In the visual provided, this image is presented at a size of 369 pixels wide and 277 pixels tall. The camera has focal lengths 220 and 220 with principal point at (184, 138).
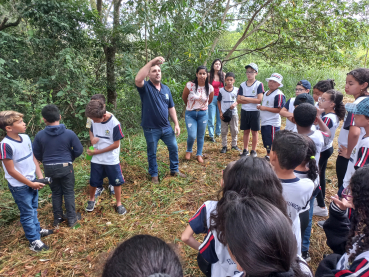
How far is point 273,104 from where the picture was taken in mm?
4070

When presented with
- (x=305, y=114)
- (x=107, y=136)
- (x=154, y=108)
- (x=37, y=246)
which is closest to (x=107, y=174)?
(x=107, y=136)

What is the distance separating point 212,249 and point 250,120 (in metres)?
3.66

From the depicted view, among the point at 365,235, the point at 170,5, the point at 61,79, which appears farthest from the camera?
the point at 61,79

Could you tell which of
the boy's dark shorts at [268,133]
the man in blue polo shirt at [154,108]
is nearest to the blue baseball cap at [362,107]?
the boy's dark shorts at [268,133]

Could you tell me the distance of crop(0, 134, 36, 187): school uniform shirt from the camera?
2396mm

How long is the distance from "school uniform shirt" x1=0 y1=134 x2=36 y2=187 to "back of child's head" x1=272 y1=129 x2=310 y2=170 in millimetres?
2738

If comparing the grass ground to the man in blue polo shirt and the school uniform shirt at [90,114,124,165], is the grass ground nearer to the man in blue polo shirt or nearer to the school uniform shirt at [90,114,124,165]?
the man in blue polo shirt

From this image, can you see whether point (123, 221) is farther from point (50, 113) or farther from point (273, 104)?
point (273, 104)

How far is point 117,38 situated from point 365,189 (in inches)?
277

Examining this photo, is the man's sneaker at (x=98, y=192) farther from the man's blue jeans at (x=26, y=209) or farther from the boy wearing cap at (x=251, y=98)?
the boy wearing cap at (x=251, y=98)

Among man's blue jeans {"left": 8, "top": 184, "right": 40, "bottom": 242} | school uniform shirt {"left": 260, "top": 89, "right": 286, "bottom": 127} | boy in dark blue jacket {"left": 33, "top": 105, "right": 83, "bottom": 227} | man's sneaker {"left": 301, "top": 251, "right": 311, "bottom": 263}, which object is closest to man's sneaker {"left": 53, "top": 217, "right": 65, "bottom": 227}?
boy in dark blue jacket {"left": 33, "top": 105, "right": 83, "bottom": 227}

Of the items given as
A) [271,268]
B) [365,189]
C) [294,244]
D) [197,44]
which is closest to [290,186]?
[365,189]

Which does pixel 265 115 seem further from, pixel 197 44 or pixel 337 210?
pixel 197 44

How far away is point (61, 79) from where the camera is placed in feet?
18.7
